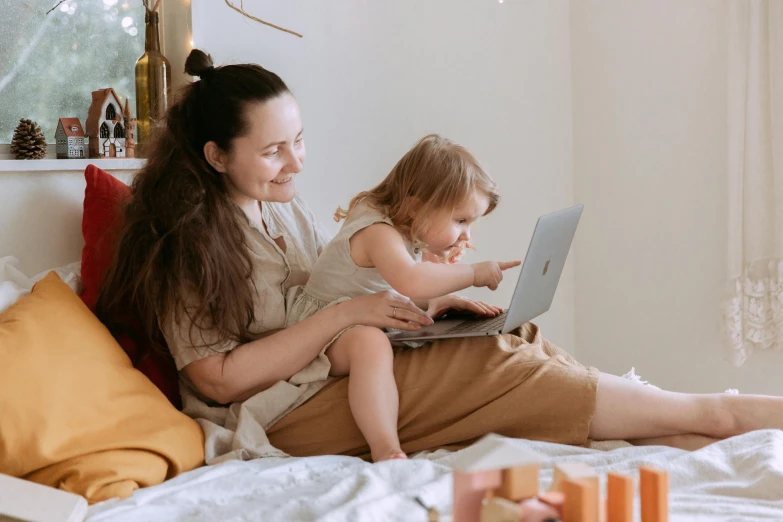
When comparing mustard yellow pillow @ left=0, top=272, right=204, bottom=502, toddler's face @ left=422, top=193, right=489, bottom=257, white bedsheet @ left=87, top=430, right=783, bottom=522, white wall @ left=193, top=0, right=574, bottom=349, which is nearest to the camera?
white bedsheet @ left=87, top=430, right=783, bottom=522

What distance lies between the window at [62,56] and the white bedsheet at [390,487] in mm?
1036

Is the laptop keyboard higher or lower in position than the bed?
higher

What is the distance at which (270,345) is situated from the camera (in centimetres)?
174

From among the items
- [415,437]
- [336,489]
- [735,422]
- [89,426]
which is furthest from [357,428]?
[735,422]

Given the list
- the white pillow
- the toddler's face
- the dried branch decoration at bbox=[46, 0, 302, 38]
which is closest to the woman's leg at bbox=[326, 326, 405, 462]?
the toddler's face

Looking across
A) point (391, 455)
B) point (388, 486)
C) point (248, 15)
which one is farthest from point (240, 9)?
point (388, 486)

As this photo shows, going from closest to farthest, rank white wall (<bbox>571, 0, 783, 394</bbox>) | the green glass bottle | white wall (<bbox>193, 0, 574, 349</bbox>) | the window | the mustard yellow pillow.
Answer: the mustard yellow pillow < the window < the green glass bottle < white wall (<bbox>193, 0, 574, 349</bbox>) < white wall (<bbox>571, 0, 783, 394</bbox>)

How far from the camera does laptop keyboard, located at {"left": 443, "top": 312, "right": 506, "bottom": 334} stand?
5.58 ft

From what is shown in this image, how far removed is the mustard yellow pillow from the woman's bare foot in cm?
34

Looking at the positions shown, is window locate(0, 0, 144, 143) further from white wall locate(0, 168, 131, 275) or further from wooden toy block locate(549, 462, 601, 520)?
wooden toy block locate(549, 462, 601, 520)

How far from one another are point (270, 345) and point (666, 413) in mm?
776

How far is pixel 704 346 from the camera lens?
2.72 meters

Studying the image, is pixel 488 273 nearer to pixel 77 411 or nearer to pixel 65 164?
pixel 77 411

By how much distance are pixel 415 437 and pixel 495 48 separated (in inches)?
63.8
